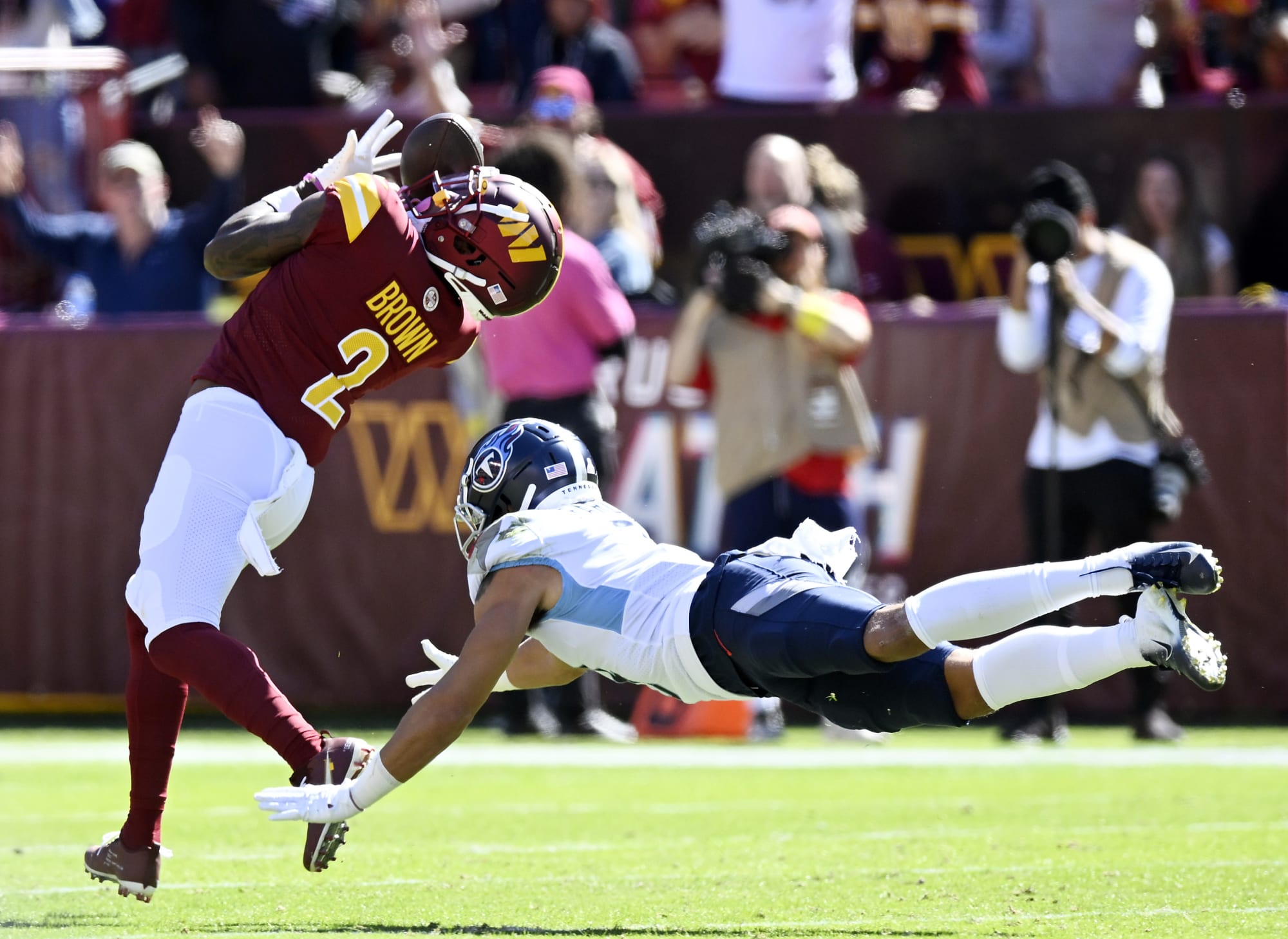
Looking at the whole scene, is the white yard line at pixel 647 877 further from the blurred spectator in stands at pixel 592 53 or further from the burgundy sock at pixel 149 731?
the blurred spectator in stands at pixel 592 53

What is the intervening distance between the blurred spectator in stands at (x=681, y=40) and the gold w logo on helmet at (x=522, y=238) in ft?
20.6

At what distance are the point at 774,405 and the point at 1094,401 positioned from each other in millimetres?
1351

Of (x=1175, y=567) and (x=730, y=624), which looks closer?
(x=1175, y=567)

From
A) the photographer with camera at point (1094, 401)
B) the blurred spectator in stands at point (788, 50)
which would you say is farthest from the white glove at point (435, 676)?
the blurred spectator in stands at point (788, 50)

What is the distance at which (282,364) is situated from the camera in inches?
197

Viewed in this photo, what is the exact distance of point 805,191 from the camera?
29.3ft

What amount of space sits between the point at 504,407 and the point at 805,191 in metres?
1.66

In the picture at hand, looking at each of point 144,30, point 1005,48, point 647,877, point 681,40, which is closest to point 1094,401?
point 1005,48

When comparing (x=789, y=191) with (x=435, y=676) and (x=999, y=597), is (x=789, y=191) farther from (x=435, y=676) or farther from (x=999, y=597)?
(x=999, y=597)

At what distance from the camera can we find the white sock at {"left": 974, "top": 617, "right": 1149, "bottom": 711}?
4242mm

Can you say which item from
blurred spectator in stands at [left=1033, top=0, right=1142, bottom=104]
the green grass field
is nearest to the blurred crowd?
blurred spectator in stands at [left=1033, top=0, right=1142, bottom=104]

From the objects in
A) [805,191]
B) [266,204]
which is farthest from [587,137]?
[266,204]

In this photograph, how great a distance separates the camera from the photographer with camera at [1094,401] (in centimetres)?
836

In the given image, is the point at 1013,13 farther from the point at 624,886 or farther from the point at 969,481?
the point at 624,886
